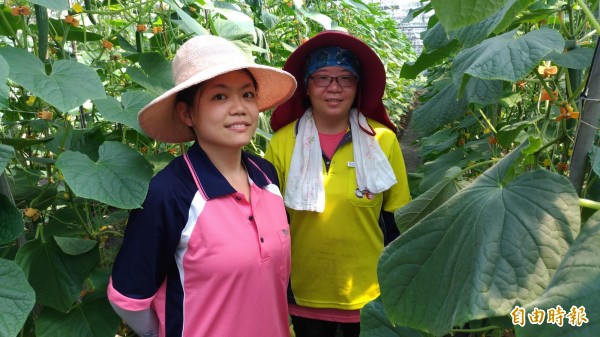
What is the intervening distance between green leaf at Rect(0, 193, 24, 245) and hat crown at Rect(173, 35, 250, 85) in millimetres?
426

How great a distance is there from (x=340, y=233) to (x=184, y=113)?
2.04ft

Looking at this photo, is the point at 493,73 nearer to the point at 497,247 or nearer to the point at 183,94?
the point at 497,247

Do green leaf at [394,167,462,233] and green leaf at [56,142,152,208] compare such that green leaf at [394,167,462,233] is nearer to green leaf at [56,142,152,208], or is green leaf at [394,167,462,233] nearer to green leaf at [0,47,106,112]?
green leaf at [56,142,152,208]

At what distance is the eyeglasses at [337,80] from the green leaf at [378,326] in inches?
31.1

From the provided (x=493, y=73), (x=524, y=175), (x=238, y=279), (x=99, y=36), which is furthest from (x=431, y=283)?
(x=99, y=36)

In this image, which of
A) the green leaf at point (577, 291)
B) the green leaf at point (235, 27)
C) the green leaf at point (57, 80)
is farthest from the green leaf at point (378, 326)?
the green leaf at point (235, 27)

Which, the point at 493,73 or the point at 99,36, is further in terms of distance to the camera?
the point at 99,36

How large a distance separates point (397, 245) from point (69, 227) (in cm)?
100

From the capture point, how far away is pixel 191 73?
1.16 m

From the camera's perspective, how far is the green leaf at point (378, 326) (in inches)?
36.2

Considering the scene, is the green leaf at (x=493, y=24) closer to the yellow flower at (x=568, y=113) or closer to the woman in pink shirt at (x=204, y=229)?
the yellow flower at (x=568, y=113)

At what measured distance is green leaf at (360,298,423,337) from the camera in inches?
36.2

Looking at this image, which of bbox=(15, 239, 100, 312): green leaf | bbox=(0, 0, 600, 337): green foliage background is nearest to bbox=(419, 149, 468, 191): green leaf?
bbox=(0, 0, 600, 337): green foliage background

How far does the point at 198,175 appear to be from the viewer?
1181 millimetres
